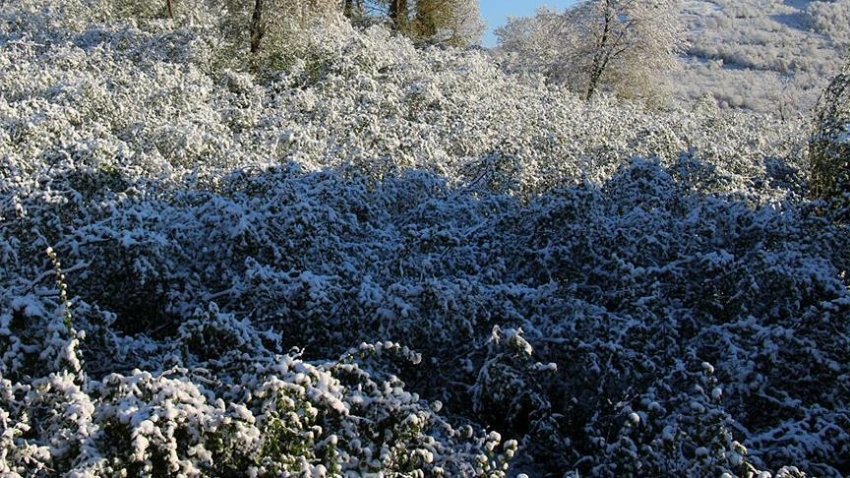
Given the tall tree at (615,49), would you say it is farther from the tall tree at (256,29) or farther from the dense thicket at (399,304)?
the dense thicket at (399,304)

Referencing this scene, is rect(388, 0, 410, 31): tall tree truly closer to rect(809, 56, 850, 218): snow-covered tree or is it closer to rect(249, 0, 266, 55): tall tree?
rect(249, 0, 266, 55): tall tree

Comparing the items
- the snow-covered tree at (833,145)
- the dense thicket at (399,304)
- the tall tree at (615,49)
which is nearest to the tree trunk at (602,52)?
the tall tree at (615,49)

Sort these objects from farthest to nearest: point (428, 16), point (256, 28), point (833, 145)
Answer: point (428, 16), point (256, 28), point (833, 145)

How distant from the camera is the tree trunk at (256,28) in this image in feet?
43.0

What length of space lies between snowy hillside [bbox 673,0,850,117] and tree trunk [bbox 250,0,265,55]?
16.1 metres

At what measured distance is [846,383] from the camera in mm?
4520

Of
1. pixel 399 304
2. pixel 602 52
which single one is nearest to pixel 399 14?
pixel 602 52

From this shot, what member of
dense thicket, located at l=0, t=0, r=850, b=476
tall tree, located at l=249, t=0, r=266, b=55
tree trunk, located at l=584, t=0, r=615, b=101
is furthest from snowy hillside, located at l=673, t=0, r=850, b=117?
dense thicket, located at l=0, t=0, r=850, b=476

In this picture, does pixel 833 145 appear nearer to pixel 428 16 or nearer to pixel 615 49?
pixel 615 49

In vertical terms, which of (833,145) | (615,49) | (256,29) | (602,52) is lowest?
(833,145)

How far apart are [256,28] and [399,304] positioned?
979 cm

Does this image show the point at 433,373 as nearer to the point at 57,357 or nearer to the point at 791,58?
the point at 57,357

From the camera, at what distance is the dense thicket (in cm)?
367

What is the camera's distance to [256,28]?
43.5ft
